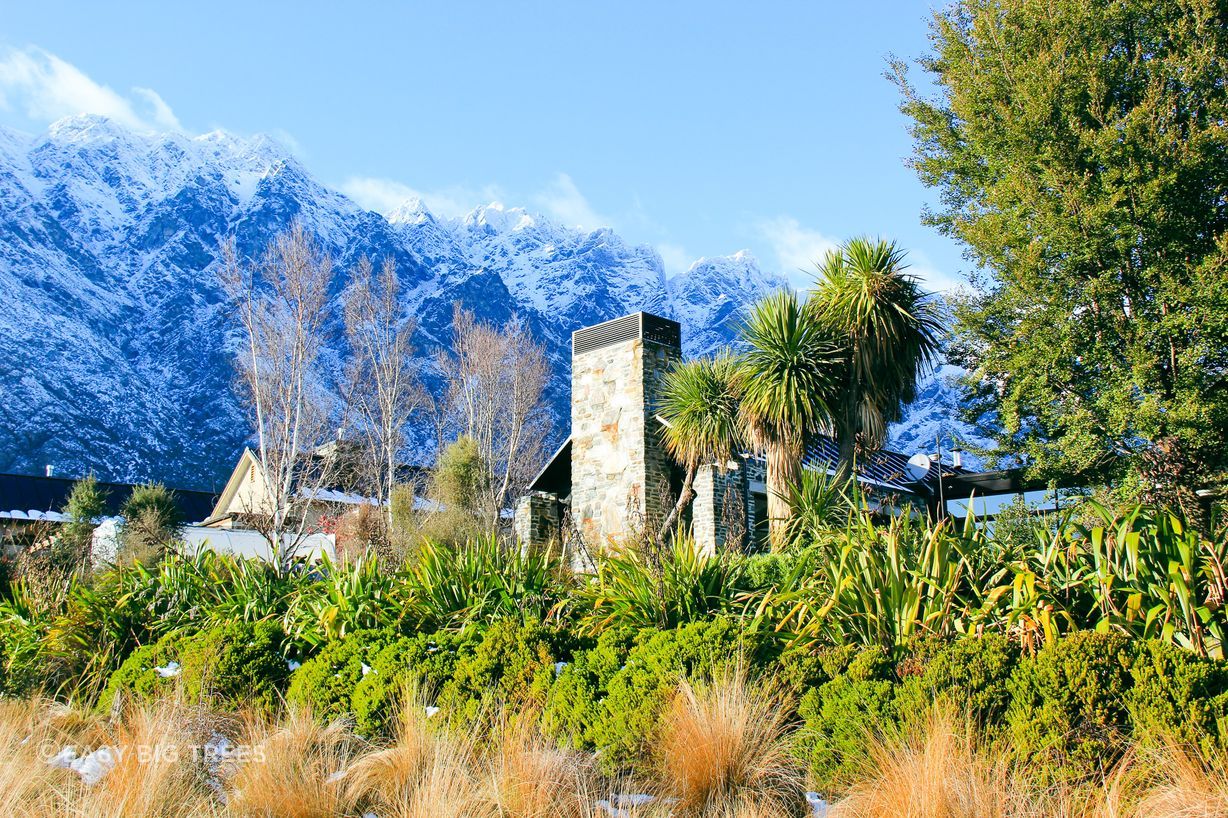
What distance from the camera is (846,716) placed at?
4.08 m

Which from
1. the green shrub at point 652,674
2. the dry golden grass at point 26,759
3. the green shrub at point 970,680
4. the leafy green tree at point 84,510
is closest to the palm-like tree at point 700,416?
the green shrub at point 652,674

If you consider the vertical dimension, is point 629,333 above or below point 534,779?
above

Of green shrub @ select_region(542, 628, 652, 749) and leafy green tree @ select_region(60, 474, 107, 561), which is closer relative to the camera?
green shrub @ select_region(542, 628, 652, 749)

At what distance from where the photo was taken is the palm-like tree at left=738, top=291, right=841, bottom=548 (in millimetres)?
12383

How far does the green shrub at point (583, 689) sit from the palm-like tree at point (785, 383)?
23.8 feet

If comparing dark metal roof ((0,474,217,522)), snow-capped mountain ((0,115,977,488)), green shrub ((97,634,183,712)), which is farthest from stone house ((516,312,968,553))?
dark metal roof ((0,474,217,522))

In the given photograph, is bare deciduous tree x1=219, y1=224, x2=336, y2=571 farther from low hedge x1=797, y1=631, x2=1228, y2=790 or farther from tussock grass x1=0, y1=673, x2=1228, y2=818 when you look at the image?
low hedge x1=797, y1=631, x2=1228, y2=790

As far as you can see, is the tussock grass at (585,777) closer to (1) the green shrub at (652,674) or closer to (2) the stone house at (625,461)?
(1) the green shrub at (652,674)

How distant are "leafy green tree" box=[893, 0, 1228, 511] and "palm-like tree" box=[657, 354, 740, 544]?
3789 millimetres

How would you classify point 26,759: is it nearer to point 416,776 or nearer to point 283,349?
point 416,776

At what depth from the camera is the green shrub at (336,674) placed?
5535 mm

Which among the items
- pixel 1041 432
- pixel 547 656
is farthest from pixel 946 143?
pixel 547 656

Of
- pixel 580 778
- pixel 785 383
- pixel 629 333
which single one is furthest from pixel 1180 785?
pixel 629 333

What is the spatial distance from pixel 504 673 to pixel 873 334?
29.7ft
